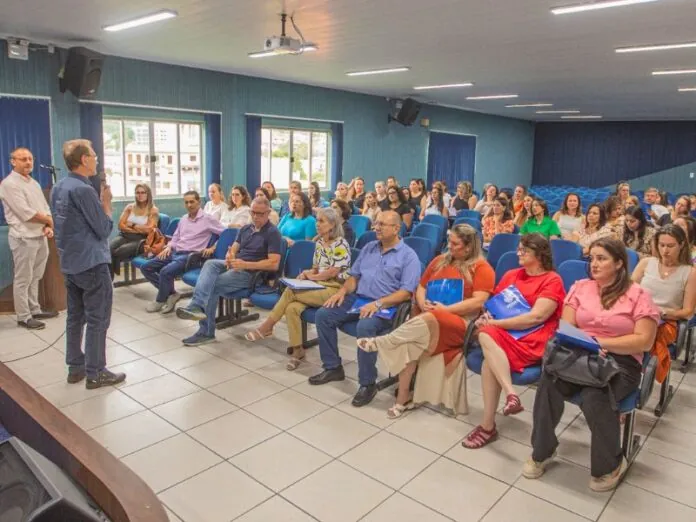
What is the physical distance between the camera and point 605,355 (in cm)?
266

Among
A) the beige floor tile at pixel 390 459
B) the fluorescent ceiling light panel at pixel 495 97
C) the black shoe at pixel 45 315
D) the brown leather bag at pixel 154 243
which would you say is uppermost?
the fluorescent ceiling light panel at pixel 495 97

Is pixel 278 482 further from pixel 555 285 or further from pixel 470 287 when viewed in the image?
pixel 555 285

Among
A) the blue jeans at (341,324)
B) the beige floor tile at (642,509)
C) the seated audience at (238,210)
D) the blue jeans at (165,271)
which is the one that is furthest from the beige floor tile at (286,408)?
the seated audience at (238,210)

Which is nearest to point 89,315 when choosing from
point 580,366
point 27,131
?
point 580,366

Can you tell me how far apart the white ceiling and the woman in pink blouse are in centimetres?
252

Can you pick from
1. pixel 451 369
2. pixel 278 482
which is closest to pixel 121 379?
pixel 278 482

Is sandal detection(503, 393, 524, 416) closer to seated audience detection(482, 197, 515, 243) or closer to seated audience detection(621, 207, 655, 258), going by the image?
seated audience detection(621, 207, 655, 258)

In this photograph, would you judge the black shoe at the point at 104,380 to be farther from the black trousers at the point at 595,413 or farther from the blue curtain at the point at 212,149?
the blue curtain at the point at 212,149

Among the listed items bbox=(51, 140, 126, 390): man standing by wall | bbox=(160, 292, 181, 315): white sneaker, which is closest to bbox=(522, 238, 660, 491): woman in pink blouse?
bbox=(51, 140, 126, 390): man standing by wall

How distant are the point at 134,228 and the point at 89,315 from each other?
9.00ft

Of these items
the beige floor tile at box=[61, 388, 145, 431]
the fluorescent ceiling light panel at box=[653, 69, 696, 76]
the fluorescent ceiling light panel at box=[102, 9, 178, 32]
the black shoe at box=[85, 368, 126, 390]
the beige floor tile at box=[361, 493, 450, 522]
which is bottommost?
the beige floor tile at box=[361, 493, 450, 522]

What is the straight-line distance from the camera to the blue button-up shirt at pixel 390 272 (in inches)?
146

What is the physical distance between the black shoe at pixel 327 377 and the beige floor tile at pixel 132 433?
40.1 inches

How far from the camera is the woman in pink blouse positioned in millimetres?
2627
